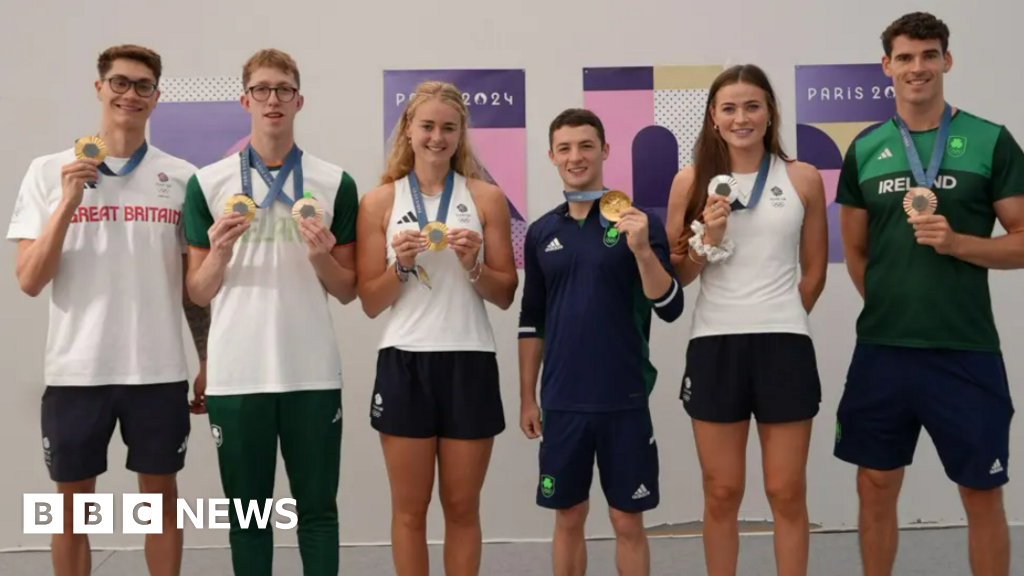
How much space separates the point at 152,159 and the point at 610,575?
A: 285 centimetres

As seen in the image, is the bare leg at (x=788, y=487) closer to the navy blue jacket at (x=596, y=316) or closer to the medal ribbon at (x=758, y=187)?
the navy blue jacket at (x=596, y=316)

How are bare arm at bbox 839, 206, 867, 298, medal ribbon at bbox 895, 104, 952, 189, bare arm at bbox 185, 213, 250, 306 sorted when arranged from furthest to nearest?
bare arm at bbox 839, 206, 867, 298 → medal ribbon at bbox 895, 104, 952, 189 → bare arm at bbox 185, 213, 250, 306

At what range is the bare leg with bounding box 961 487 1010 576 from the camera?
9.28 feet

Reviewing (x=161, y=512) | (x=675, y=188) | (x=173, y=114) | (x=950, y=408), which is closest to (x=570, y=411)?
(x=675, y=188)

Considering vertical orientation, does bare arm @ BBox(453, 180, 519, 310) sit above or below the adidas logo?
above

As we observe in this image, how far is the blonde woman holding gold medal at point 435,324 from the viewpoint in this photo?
2.80 metres

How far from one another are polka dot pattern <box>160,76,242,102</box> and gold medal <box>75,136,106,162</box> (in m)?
1.75

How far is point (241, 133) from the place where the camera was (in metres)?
4.52

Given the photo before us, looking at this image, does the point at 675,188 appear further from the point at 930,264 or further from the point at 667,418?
the point at 667,418

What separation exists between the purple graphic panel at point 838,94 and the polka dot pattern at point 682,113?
1.90ft

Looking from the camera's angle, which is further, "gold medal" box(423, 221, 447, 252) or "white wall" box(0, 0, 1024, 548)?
"white wall" box(0, 0, 1024, 548)

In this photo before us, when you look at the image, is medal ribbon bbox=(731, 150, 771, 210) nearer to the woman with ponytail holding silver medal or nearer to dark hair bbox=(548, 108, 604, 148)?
the woman with ponytail holding silver medal

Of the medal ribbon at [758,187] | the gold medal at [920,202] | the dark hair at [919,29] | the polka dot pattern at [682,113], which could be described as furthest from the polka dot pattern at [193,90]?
the gold medal at [920,202]

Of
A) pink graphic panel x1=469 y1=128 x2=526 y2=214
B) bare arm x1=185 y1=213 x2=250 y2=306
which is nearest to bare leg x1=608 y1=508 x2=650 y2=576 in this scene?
bare arm x1=185 y1=213 x2=250 y2=306
